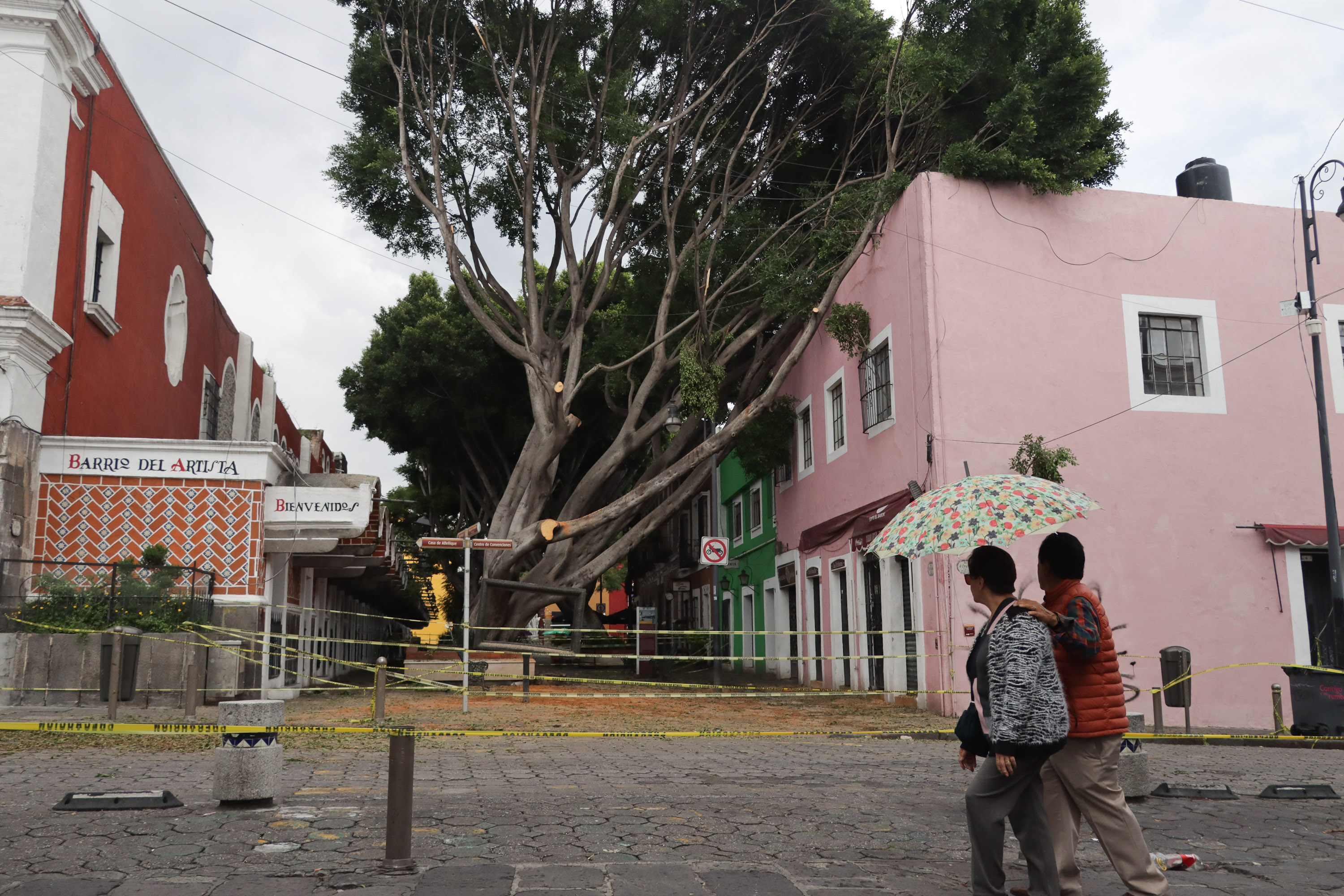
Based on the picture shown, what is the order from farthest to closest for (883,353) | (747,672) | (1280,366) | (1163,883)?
(747,672) → (883,353) → (1280,366) → (1163,883)

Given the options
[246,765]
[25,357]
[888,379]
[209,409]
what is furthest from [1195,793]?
[209,409]

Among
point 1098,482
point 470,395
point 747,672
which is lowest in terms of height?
point 747,672

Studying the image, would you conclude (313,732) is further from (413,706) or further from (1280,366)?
(1280,366)

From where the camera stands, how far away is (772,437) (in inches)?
896

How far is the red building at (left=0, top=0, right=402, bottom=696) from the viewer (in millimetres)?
13555

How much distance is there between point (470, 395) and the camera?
2983 centimetres

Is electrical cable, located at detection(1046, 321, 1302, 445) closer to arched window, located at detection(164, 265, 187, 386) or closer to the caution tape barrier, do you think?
the caution tape barrier

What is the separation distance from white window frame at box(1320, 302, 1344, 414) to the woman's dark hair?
14.9 m

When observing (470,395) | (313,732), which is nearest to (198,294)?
(470,395)

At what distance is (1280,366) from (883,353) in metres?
6.05

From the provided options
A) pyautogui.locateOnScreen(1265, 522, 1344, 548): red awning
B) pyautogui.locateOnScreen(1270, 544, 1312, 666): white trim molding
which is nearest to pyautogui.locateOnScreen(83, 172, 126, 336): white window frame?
pyautogui.locateOnScreen(1265, 522, 1344, 548): red awning

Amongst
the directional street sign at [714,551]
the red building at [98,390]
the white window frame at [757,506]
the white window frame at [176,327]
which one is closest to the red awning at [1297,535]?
the directional street sign at [714,551]

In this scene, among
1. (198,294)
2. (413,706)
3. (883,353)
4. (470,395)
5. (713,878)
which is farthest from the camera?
(470,395)

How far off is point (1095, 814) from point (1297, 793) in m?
4.30
